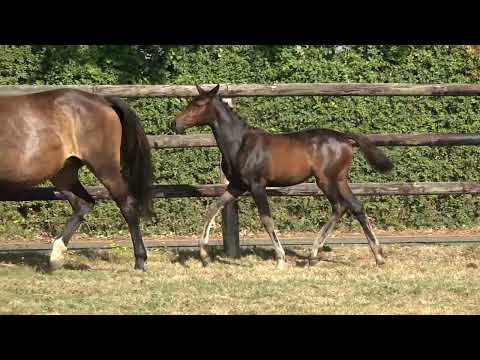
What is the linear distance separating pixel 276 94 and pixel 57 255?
3124 mm

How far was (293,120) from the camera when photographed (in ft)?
38.3

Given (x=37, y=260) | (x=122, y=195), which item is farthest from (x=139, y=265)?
(x=37, y=260)

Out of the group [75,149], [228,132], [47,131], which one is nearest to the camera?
[47,131]

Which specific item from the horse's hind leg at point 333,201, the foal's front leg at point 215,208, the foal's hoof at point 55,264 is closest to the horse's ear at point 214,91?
the foal's front leg at point 215,208

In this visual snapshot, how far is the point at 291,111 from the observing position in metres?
11.7

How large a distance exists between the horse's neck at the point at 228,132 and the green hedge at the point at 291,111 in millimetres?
2961

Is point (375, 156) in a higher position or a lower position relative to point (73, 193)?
higher

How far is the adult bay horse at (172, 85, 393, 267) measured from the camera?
8.48 m

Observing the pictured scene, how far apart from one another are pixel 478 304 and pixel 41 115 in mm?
4616

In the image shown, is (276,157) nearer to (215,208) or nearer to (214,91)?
(215,208)

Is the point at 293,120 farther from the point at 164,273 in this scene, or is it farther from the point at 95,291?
the point at 95,291

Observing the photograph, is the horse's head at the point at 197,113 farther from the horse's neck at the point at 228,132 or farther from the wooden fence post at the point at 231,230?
the wooden fence post at the point at 231,230

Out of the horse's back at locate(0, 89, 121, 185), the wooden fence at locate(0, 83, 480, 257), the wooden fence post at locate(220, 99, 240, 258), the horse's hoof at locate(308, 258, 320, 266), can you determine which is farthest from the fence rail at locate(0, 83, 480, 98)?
the horse's hoof at locate(308, 258, 320, 266)

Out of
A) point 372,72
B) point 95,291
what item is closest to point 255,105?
point 372,72
